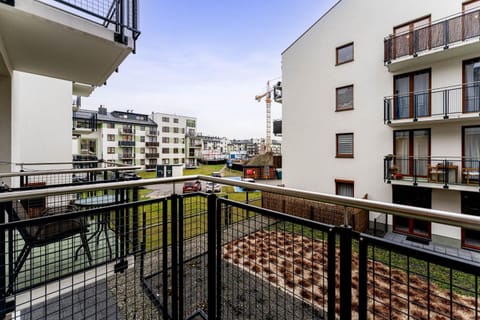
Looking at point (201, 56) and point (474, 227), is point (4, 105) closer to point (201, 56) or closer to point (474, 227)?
point (474, 227)

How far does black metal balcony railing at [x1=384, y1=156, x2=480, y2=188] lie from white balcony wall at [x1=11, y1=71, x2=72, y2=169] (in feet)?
33.4

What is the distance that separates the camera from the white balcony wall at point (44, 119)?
240 inches

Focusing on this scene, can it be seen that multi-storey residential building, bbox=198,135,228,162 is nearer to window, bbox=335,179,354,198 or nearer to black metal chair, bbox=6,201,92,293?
window, bbox=335,179,354,198

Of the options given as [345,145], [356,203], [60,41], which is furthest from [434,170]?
[60,41]

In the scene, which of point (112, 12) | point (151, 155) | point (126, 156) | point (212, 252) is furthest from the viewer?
point (151, 155)

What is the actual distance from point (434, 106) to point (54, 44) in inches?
343

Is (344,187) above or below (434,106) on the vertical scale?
below

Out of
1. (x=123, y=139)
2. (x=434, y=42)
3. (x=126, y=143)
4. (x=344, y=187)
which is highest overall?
(x=434, y=42)

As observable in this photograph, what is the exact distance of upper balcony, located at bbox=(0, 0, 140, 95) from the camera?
2.23m

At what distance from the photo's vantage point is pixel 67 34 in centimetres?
249

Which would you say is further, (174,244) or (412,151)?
(412,151)

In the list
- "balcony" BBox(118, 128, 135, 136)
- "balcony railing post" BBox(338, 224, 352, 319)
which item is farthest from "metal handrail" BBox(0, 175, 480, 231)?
"balcony" BBox(118, 128, 135, 136)

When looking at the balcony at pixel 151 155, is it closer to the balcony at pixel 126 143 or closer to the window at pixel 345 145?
the balcony at pixel 126 143

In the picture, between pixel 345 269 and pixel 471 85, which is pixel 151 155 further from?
pixel 345 269
